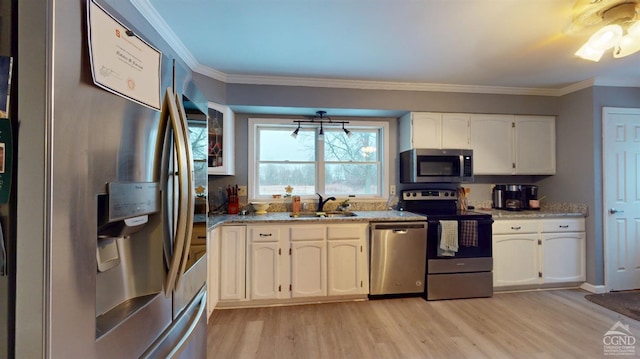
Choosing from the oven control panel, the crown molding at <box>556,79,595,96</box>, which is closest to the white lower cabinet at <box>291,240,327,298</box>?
the oven control panel

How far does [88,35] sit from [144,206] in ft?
1.44

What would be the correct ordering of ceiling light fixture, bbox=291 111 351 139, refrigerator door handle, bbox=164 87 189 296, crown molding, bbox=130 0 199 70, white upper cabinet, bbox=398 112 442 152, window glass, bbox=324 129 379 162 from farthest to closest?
1. window glass, bbox=324 129 379 162
2. ceiling light fixture, bbox=291 111 351 139
3. white upper cabinet, bbox=398 112 442 152
4. crown molding, bbox=130 0 199 70
5. refrigerator door handle, bbox=164 87 189 296

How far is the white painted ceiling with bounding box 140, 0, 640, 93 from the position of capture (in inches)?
69.1

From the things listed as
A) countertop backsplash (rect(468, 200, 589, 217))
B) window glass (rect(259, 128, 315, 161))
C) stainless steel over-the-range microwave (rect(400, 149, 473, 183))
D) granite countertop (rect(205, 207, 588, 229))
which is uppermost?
window glass (rect(259, 128, 315, 161))

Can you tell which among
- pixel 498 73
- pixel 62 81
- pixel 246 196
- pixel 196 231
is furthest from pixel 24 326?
pixel 498 73

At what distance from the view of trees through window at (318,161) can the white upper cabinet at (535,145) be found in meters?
1.76

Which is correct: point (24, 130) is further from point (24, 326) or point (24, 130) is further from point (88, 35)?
point (24, 326)

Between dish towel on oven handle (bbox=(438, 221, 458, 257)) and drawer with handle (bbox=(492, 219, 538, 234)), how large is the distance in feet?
1.81

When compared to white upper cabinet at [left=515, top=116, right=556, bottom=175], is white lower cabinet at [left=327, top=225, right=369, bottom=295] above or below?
below

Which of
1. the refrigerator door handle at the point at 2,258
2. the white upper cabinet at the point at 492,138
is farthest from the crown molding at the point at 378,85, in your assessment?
the refrigerator door handle at the point at 2,258

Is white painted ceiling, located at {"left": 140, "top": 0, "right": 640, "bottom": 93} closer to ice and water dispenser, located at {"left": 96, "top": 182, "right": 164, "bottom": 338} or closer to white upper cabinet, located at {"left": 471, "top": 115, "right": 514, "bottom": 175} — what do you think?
white upper cabinet, located at {"left": 471, "top": 115, "right": 514, "bottom": 175}

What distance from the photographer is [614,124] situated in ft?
9.64

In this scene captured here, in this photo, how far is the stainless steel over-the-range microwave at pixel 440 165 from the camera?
305 centimetres

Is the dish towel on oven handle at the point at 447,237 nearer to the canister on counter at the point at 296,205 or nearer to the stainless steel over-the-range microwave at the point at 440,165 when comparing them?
the stainless steel over-the-range microwave at the point at 440,165
